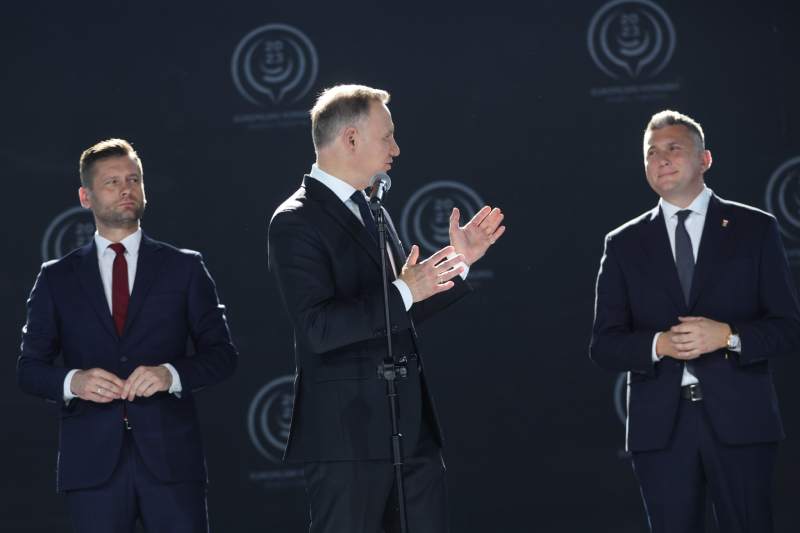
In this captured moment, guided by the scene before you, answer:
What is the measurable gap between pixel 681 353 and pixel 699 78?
2.19m

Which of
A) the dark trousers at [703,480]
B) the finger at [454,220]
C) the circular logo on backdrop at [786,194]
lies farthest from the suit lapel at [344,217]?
the circular logo on backdrop at [786,194]

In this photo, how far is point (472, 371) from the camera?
5535 mm

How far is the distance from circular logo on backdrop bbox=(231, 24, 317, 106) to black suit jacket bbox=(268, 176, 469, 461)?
88.1 inches

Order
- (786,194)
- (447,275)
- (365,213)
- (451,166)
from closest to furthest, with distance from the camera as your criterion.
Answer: (447,275) → (365,213) → (786,194) → (451,166)

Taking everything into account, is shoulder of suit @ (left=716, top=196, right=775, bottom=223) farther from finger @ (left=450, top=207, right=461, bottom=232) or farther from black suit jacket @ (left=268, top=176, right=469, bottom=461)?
black suit jacket @ (left=268, top=176, right=469, bottom=461)

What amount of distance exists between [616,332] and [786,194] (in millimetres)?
1909

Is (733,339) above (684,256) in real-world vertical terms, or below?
below

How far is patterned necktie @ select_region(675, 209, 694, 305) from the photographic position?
3.98m

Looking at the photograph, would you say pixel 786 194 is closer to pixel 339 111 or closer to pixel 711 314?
pixel 711 314

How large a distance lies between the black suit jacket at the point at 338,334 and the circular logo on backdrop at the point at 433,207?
6.75 feet

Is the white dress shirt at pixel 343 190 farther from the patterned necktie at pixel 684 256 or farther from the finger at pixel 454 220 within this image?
the patterned necktie at pixel 684 256

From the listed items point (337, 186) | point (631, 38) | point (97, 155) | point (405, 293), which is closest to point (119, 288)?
point (97, 155)

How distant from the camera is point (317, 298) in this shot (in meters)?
3.31

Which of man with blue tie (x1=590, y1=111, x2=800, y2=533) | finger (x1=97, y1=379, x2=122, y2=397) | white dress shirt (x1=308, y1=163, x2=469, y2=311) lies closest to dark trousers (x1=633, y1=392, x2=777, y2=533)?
man with blue tie (x1=590, y1=111, x2=800, y2=533)
